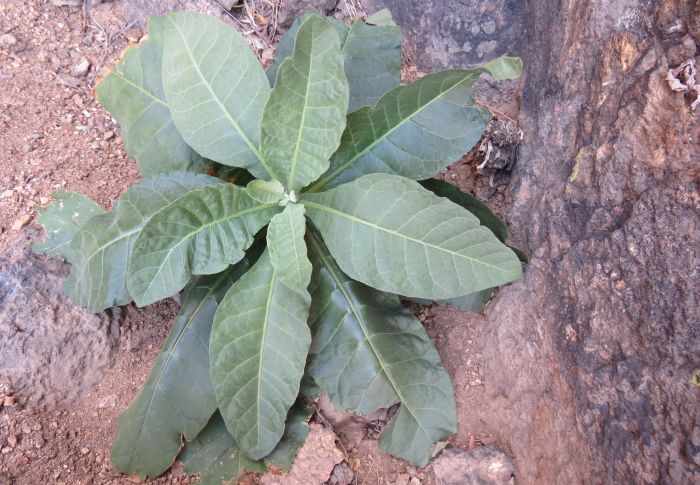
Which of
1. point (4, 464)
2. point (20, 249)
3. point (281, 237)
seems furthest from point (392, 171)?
point (4, 464)

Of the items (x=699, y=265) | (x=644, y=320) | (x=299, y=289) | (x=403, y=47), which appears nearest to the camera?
(x=699, y=265)

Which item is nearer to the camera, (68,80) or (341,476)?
(341,476)

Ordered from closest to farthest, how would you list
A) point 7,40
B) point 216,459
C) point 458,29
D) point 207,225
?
point 207,225 < point 216,459 < point 458,29 < point 7,40

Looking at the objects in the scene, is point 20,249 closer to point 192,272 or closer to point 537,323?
point 192,272

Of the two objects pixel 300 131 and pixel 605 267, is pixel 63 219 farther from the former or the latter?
pixel 605 267

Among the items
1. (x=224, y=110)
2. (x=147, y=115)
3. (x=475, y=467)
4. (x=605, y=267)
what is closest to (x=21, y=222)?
(x=147, y=115)

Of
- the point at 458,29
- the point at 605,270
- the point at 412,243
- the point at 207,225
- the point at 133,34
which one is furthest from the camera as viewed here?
the point at 133,34
